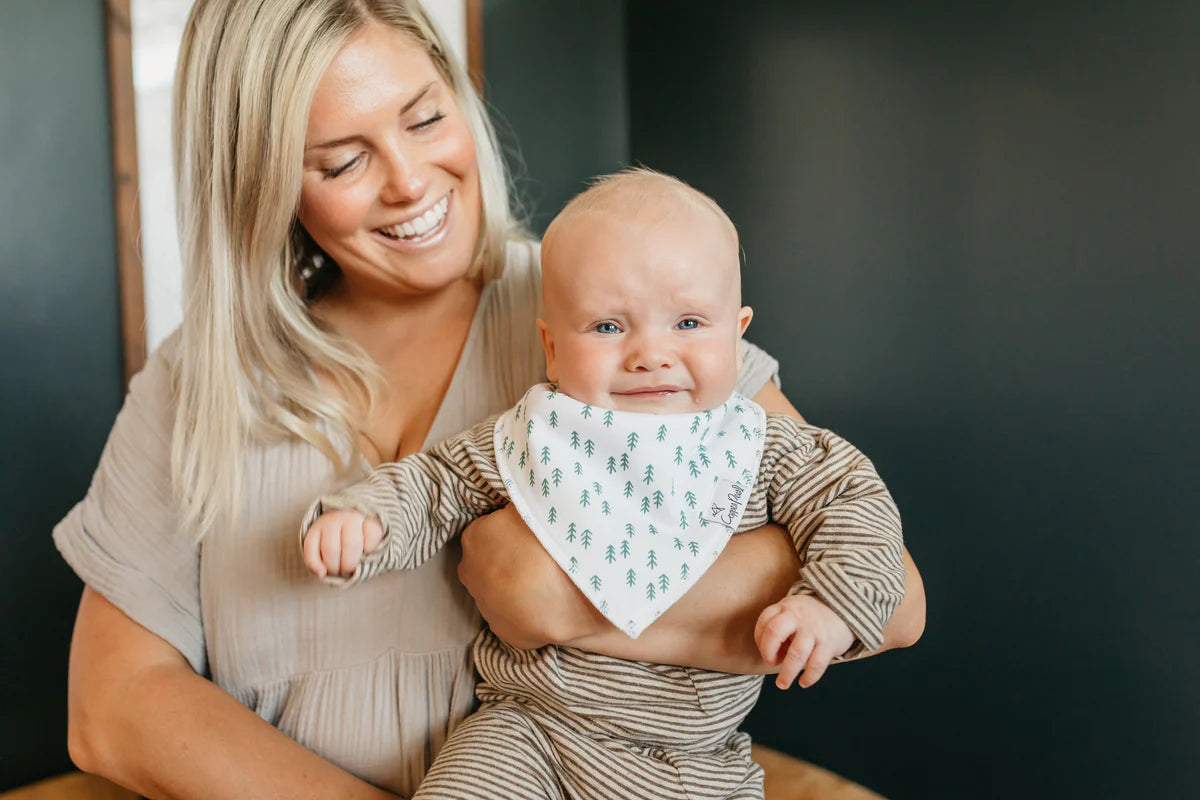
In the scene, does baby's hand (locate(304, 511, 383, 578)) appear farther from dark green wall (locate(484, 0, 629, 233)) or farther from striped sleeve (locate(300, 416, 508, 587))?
dark green wall (locate(484, 0, 629, 233))

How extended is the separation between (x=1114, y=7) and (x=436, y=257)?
1323 millimetres

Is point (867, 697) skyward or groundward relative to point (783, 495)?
groundward

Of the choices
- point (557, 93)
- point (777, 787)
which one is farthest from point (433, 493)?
point (557, 93)

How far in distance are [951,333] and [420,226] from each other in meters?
1.25

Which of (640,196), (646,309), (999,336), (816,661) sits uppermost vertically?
(640,196)

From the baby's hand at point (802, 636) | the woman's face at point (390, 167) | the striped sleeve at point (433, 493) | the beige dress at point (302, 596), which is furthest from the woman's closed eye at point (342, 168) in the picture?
the baby's hand at point (802, 636)

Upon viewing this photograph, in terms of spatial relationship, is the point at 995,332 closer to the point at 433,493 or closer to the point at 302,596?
the point at 433,493

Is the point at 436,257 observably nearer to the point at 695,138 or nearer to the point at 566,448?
the point at 566,448

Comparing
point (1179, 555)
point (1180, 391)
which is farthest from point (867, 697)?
point (1180, 391)

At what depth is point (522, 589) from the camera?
118 centimetres

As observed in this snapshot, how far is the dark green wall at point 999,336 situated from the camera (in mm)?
1733

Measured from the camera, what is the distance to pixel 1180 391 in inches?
67.0

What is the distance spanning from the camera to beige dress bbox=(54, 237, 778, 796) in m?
1.42

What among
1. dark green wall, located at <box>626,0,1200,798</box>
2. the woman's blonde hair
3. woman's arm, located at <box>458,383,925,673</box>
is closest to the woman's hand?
woman's arm, located at <box>458,383,925,673</box>
